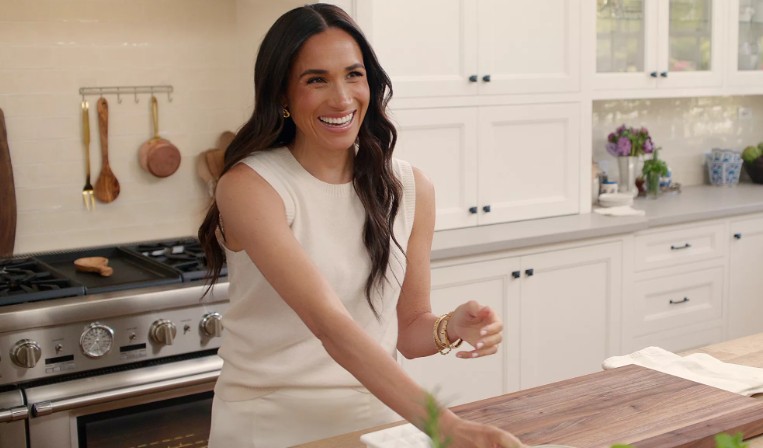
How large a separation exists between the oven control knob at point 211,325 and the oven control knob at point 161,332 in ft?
0.35

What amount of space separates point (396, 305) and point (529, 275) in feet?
4.84

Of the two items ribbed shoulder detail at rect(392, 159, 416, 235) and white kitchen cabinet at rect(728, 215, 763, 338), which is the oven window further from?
white kitchen cabinet at rect(728, 215, 763, 338)

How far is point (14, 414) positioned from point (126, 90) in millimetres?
1302

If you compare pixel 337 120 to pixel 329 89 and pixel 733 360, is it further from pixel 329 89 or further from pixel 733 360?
pixel 733 360

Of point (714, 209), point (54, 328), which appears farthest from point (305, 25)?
point (714, 209)

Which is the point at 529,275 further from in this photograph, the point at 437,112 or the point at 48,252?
the point at 48,252

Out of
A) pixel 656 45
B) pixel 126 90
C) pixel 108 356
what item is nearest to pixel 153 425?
pixel 108 356

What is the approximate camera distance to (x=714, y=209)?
408 cm

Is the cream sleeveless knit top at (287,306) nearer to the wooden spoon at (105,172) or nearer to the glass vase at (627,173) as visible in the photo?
the wooden spoon at (105,172)

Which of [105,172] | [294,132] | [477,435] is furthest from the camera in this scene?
[105,172]

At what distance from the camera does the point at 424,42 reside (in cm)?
337

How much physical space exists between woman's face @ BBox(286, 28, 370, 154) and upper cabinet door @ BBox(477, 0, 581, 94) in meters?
1.66

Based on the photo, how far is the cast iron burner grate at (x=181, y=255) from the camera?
2.89 meters

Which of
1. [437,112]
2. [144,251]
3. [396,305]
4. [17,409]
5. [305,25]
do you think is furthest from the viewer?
[437,112]
